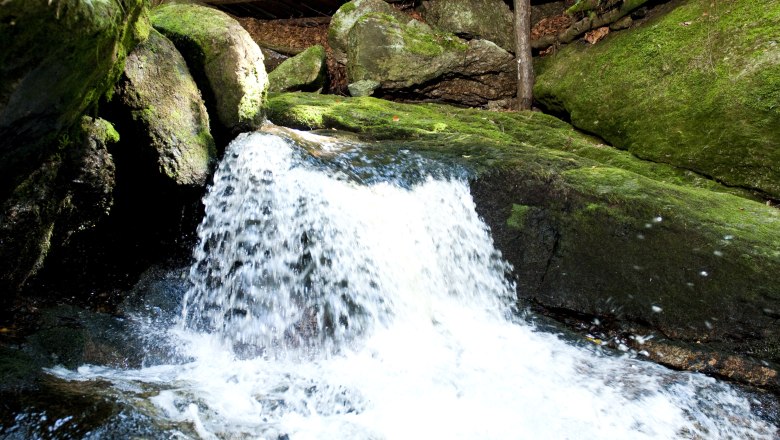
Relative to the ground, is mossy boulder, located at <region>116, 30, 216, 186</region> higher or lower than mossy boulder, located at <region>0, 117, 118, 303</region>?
higher

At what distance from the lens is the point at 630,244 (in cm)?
405

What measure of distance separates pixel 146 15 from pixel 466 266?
10.2ft

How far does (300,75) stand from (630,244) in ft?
20.8

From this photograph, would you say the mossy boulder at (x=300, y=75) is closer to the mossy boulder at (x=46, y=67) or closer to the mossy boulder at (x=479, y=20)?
the mossy boulder at (x=479, y=20)

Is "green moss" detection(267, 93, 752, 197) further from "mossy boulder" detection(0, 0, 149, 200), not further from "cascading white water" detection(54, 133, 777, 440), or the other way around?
"mossy boulder" detection(0, 0, 149, 200)

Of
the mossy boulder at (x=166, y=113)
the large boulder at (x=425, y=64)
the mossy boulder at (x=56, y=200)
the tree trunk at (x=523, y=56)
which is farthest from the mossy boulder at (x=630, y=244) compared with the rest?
the large boulder at (x=425, y=64)

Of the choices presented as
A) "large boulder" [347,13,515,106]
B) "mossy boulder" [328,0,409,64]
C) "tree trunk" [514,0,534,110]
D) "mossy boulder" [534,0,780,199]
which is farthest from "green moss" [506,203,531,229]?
"mossy boulder" [328,0,409,64]

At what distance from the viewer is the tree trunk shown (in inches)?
326

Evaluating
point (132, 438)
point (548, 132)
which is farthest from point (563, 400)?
point (548, 132)

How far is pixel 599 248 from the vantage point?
13.6ft

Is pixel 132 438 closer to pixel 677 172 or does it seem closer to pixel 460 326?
pixel 460 326

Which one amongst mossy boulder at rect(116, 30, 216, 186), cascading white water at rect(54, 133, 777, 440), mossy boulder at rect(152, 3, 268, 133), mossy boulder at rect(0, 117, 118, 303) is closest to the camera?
mossy boulder at rect(0, 117, 118, 303)

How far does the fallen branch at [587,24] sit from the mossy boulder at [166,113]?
19.5 feet

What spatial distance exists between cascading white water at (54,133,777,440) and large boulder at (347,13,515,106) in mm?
4408
